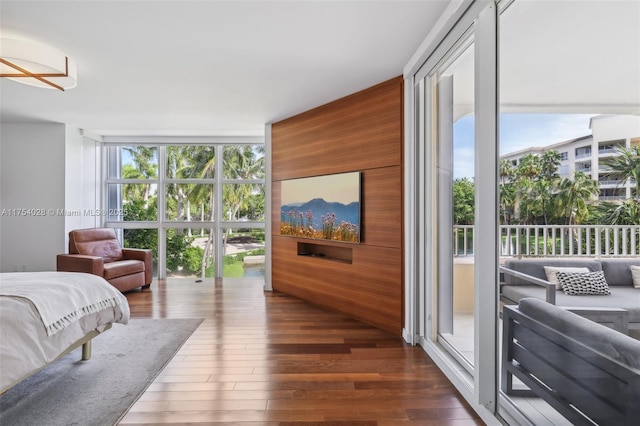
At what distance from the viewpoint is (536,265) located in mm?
1639

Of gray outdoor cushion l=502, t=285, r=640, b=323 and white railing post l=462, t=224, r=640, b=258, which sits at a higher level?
white railing post l=462, t=224, r=640, b=258

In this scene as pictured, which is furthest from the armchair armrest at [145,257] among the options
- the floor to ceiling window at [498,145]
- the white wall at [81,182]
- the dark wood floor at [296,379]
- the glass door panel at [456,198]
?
the glass door panel at [456,198]

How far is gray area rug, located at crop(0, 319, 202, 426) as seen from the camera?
2.03 m

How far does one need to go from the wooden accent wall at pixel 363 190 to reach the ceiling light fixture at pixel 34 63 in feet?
8.43

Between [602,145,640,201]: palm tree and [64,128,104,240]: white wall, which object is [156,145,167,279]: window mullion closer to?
[64,128,104,240]: white wall

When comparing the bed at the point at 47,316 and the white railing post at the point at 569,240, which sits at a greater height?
the white railing post at the point at 569,240

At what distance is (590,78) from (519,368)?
53.7 inches

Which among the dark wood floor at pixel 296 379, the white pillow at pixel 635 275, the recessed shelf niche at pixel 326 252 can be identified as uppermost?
the white pillow at pixel 635 275

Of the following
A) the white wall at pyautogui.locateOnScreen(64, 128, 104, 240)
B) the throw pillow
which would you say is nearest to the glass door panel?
the throw pillow

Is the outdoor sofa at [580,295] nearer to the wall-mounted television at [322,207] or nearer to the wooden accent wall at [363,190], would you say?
the wooden accent wall at [363,190]

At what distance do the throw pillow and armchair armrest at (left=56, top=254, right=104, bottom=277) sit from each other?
16.9 ft

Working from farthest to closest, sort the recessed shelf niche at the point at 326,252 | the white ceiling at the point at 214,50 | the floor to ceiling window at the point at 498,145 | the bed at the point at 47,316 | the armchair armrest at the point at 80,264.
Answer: the armchair armrest at the point at 80,264, the recessed shelf niche at the point at 326,252, the white ceiling at the point at 214,50, the bed at the point at 47,316, the floor to ceiling window at the point at 498,145

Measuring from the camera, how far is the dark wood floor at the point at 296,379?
2047 millimetres

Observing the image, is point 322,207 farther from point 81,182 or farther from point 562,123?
point 81,182
